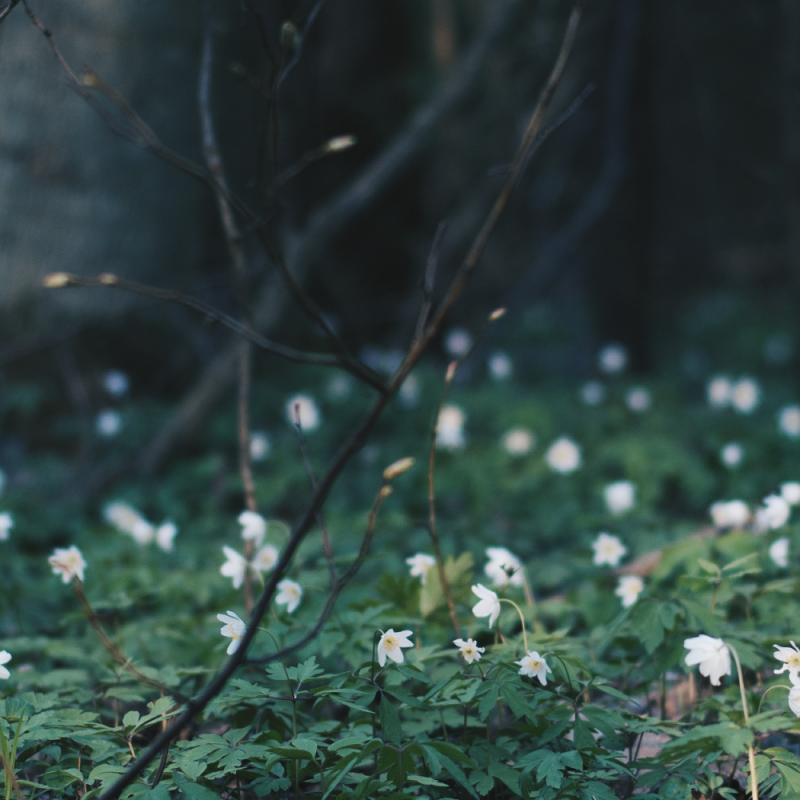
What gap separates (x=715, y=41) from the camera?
8484 mm

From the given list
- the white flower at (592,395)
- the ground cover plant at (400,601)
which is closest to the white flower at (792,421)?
the ground cover plant at (400,601)

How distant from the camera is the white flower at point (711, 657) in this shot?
1463mm

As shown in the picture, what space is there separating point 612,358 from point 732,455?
2.01 m

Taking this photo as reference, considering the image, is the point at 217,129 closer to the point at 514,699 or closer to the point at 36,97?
the point at 36,97

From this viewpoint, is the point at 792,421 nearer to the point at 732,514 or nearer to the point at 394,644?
the point at 732,514

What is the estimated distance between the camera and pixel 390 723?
141 centimetres

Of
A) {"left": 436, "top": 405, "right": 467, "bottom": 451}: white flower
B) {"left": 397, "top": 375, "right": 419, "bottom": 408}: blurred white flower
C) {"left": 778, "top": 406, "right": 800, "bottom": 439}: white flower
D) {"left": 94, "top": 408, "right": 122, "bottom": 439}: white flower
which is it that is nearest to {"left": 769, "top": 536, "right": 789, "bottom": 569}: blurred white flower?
{"left": 778, "top": 406, "right": 800, "bottom": 439}: white flower

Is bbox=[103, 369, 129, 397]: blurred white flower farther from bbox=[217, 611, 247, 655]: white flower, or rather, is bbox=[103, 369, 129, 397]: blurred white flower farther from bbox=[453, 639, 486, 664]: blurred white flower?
bbox=[453, 639, 486, 664]: blurred white flower

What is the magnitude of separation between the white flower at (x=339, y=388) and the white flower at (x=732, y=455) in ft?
8.07

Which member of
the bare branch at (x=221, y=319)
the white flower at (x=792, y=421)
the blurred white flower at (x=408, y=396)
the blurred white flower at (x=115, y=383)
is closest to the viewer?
the bare branch at (x=221, y=319)

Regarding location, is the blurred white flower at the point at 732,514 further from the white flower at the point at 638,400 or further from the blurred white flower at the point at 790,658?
the white flower at the point at 638,400

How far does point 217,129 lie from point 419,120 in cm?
137

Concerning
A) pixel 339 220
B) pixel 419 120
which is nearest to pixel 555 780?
pixel 339 220

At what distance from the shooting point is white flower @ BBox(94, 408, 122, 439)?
14.7 ft
